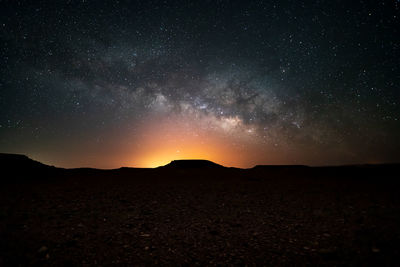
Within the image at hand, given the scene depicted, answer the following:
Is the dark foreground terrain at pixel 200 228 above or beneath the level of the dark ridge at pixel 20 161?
beneath

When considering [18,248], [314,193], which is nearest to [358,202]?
[314,193]

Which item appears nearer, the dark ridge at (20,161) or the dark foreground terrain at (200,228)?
the dark foreground terrain at (200,228)

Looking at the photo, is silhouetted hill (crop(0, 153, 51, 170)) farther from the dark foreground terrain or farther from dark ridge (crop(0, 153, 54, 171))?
the dark foreground terrain

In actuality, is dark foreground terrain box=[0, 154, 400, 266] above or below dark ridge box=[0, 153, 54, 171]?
below

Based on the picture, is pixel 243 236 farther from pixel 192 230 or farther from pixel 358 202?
pixel 358 202

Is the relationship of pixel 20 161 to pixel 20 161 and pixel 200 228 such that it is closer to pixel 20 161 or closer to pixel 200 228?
pixel 20 161

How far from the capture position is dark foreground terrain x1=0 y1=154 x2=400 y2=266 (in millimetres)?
4012

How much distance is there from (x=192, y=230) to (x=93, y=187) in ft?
22.5

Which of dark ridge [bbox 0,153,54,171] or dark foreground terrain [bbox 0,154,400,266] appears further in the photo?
dark ridge [bbox 0,153,54,171]

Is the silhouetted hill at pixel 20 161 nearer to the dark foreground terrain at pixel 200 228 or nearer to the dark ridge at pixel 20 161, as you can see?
the dark ridge at pixel 20 161

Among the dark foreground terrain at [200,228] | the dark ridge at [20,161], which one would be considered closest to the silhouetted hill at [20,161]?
the dark ridge at [20,161]

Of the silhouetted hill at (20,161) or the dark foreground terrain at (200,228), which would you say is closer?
the dark foreground terrain at (200,228)

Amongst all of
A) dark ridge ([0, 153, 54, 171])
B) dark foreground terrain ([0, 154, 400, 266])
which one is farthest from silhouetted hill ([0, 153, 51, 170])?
dark foreground terrain ([0, 154, 400, 266])

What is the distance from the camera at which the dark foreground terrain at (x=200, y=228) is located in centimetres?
401
